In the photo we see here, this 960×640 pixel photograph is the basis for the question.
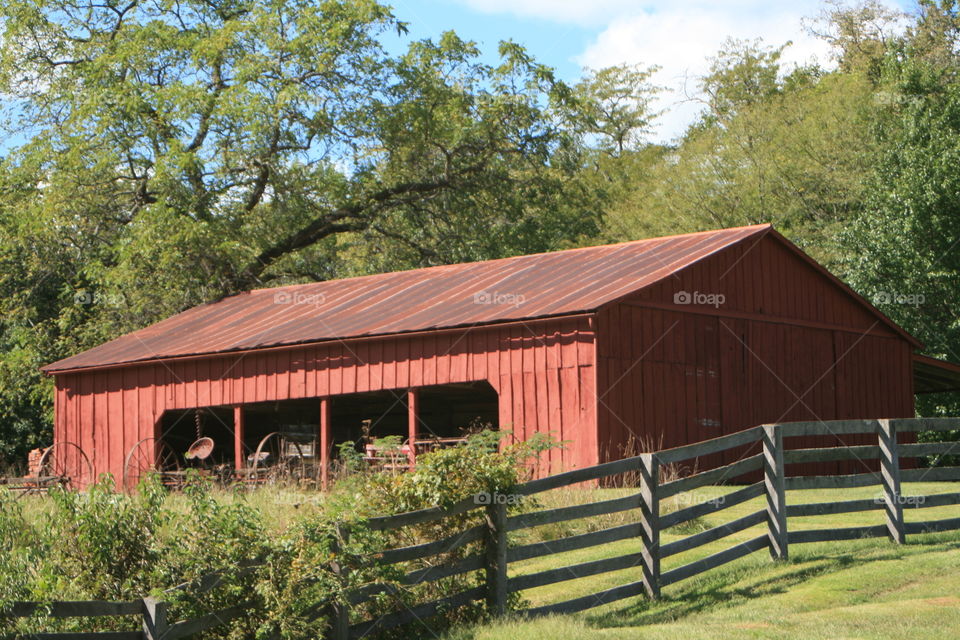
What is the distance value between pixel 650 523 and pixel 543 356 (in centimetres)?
874

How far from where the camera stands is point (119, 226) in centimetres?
3559

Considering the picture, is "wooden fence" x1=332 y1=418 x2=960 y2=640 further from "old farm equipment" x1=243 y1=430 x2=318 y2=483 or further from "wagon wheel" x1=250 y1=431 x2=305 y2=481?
"wagon wheel" x1=250 y1=431 x2=305 y2=481

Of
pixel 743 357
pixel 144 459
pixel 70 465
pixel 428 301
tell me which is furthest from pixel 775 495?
pixel 70 465

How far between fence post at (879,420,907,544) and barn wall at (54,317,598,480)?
526 centimetres

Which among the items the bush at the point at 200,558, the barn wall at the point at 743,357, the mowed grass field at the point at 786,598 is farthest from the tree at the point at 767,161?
the bush at the point at 200,558

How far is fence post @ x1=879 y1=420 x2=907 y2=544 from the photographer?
12.0 m

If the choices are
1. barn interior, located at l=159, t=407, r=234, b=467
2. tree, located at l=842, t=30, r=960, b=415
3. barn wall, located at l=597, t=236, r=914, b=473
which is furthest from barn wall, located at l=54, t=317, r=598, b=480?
tree, located at l=842, t=30, r=960, b=415

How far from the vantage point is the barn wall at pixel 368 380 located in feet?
61.9

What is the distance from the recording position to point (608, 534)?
10289 millimetres

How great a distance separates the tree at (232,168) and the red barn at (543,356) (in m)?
6.47

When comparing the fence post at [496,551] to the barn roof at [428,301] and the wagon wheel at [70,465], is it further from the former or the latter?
the wagon wheel at [70,465]

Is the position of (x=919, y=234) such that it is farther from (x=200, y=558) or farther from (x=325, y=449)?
(x=200, y=558)

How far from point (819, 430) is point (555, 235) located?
27.1 metres

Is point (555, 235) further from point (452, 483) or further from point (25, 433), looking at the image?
point (452, 483)
